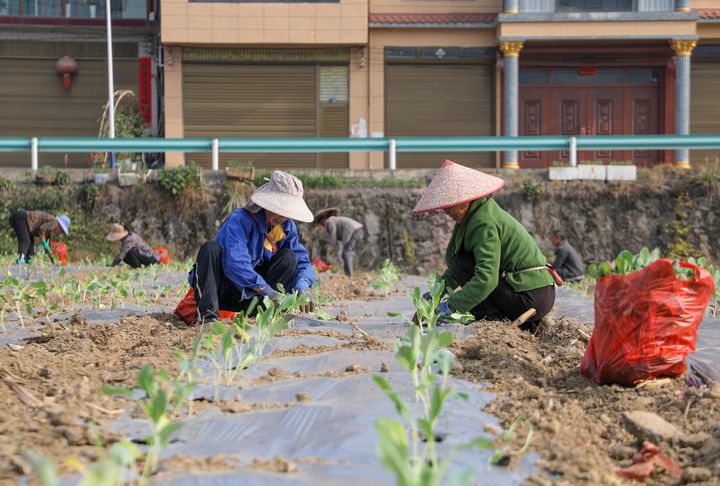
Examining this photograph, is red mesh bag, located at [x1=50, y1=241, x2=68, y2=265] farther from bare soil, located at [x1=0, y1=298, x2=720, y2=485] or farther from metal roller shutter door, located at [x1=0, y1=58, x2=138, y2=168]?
bare soil, located at [x1=0, y1=298, x2=720, y2=485]

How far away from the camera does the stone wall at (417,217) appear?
56.5ft

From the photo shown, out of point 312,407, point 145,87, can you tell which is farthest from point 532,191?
point 312,407

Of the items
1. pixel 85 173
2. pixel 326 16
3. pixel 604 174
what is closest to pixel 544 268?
pixel 604 174

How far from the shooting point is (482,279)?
5.84 meters

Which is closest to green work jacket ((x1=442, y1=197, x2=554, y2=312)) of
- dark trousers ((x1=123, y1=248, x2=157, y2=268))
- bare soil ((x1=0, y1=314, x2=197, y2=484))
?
bare soil ((x1=0, y1=314, x2=197, y2=484))

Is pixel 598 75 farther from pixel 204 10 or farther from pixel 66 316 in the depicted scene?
pixel 66 316

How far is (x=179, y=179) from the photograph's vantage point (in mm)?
17188

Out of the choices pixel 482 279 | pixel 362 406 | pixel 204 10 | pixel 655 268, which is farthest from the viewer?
pixel 204 10

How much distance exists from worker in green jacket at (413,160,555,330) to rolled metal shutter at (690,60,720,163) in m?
17.6


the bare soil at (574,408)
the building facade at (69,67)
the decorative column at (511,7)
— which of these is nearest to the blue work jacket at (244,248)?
the bare soil at (574,408)

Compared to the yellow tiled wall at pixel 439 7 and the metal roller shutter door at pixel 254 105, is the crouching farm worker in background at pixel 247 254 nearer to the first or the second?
the metal roller shutter door at pixel 254 105

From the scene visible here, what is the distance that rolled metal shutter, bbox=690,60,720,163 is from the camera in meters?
22.3

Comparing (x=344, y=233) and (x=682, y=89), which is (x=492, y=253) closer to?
(x=344, y=233)

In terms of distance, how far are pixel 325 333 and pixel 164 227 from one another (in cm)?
1162
